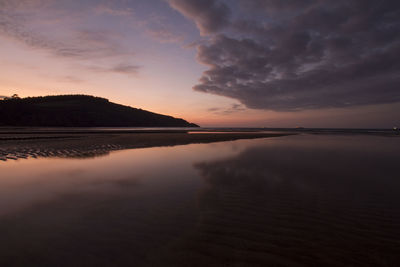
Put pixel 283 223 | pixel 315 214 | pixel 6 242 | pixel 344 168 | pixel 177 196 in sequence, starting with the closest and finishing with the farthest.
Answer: pixel 6 242, pixel 283 223, pixel 315 214, pixel 177 196, pixel 344 168

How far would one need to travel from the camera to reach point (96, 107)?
136 m

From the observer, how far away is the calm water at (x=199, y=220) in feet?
10.5

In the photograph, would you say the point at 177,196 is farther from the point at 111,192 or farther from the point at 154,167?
the point at 154,167

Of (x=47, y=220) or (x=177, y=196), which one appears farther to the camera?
(x=177, y=196)

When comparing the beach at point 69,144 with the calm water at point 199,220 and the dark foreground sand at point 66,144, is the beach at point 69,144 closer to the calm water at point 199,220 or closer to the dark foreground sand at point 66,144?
the dark foreground sand at point 66,144

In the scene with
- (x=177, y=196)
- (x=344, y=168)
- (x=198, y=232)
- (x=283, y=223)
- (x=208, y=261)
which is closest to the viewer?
(x=208, y=261)

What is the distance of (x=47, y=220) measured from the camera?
4527 millimetres

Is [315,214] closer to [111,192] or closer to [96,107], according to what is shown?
[111,192]

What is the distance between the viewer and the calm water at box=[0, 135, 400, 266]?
3.19 m

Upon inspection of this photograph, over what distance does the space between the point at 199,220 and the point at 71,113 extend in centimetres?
13628

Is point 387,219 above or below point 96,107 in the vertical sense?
below

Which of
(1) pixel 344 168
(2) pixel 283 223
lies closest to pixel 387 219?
(2) pixel 283 223

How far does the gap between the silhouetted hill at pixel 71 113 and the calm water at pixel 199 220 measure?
11744 centimetres

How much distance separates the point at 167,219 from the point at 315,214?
3917 millimetres
